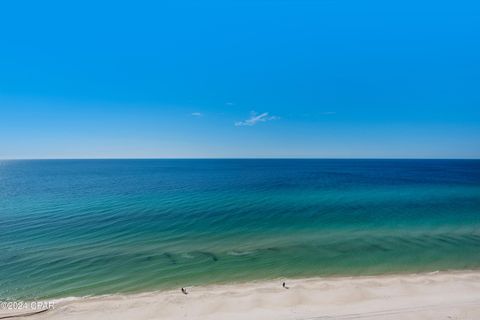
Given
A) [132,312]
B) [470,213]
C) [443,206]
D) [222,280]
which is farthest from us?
[443,206]

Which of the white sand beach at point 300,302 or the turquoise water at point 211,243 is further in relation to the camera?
the turquoise water at point 211,243

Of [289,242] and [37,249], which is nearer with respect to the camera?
[37,249]

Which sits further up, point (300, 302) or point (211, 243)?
point (300, 302)

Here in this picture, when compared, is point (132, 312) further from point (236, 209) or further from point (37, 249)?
point (236, 209)

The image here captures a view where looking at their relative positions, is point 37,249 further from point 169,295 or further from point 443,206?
point 443,206

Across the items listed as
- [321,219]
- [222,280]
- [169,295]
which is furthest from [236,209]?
[169,295]

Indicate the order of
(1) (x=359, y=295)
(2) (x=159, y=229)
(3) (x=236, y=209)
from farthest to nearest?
(3) (x=236, y=209)
(2) (x=159, y=229)
(1) (x=359, y=295)

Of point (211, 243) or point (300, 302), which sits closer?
point (300, 302)

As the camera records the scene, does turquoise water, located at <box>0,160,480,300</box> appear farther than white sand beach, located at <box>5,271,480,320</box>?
Yes
